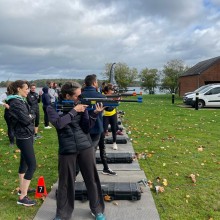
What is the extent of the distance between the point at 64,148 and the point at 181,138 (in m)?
7.40

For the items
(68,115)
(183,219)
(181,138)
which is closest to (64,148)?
(68,115)

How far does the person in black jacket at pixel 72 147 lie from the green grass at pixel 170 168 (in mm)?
891

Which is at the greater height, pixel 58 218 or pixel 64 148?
pixel 64 148

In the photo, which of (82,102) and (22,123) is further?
(22,123)

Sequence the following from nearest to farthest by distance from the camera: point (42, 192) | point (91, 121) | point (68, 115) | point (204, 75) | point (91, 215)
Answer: point (68, 115) → point (91, 121) → point (91, 215) → point (42, 192) → point (204, 75)

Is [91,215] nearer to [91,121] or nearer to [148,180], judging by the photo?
[91,121]

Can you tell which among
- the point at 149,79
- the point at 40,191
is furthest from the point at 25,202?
the point at 149,79

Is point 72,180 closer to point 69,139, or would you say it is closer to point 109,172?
point 69,139

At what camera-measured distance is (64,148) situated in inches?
161

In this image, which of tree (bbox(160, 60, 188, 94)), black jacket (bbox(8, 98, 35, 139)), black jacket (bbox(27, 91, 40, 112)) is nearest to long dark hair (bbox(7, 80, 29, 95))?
black jacket (bbox(8, 98, 35, 139))

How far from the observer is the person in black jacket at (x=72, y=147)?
404 centimetres

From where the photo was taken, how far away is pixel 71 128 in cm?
410

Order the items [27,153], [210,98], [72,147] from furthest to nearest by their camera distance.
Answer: [210,98] < [27,153] < [72,147]

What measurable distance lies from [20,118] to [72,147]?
1185 millimetres
